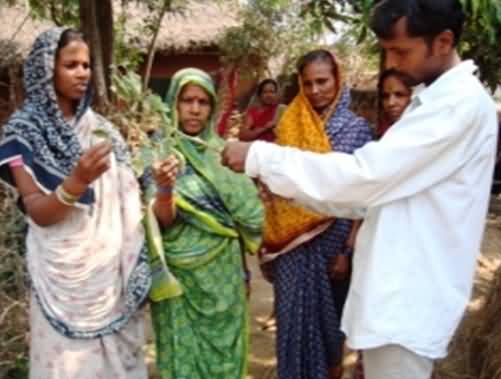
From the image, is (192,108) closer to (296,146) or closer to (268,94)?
(296,146)

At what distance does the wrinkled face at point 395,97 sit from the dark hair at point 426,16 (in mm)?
1303

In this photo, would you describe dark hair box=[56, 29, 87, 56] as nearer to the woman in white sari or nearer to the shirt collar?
the woman in white sari

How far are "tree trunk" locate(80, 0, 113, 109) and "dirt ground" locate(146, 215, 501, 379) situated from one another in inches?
65.9

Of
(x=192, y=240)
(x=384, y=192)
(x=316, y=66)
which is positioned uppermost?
(x=316, y=66)

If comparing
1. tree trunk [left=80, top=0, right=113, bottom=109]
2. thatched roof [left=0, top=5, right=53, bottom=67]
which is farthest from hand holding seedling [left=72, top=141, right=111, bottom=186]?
thatched roof [left=0, top=5, right=53, bottom=67]

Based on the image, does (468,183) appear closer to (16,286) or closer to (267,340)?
(16,286)

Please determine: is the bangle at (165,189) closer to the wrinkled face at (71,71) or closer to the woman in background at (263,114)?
the wrinkled face at (71,71)

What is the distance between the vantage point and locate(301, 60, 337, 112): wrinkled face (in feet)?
10.0

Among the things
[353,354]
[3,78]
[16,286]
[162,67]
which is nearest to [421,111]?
[16,286]

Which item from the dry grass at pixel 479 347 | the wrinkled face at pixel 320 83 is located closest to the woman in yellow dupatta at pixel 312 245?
the wrinkled face at pixel 320 83

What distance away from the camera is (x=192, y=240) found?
2.76 metres

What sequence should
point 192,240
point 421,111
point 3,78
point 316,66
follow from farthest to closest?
point 3,78, point 316,66, point 192,240, point 421,111

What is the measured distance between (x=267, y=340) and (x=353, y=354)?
0.55m

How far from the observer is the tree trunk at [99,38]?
438cm
